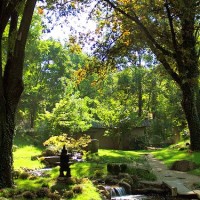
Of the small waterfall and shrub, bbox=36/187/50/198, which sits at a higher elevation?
shrub, bbox=36/187/50/198

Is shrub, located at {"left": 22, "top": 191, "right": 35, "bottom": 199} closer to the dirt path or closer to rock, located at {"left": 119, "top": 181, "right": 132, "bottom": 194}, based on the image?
rock, located at {"left": 119, "top": 181, "right": 132, "bottom": 194}

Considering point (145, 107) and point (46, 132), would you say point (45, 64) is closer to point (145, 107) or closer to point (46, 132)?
point (145, 107)

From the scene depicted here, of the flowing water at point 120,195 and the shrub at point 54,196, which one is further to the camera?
the flowing water at point 120,195

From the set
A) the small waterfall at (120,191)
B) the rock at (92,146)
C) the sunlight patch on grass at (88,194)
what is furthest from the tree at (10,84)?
the rock at (92,146)

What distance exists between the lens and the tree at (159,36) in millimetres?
20594

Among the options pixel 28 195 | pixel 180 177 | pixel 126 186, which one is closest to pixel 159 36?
pixel 180 177

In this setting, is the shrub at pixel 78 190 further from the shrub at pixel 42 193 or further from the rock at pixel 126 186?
the rock at pixel 126 186

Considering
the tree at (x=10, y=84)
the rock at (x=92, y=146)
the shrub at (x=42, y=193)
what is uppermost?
the tree at (x=10, y=84)

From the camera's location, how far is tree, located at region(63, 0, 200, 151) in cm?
2059

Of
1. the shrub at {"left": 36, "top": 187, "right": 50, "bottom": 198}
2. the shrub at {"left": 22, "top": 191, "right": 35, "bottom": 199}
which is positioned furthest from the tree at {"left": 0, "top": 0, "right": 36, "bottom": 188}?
the shrub at {"left": 22, "top": 191, "right": 35, "bottom": 199}

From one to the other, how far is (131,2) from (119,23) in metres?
2.46

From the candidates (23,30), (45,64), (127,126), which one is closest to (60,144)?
(23,30)

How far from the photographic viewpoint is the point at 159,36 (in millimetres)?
22094

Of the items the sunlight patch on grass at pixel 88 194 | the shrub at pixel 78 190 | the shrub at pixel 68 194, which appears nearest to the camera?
the sunlight patch on grass at pixel 88 194
